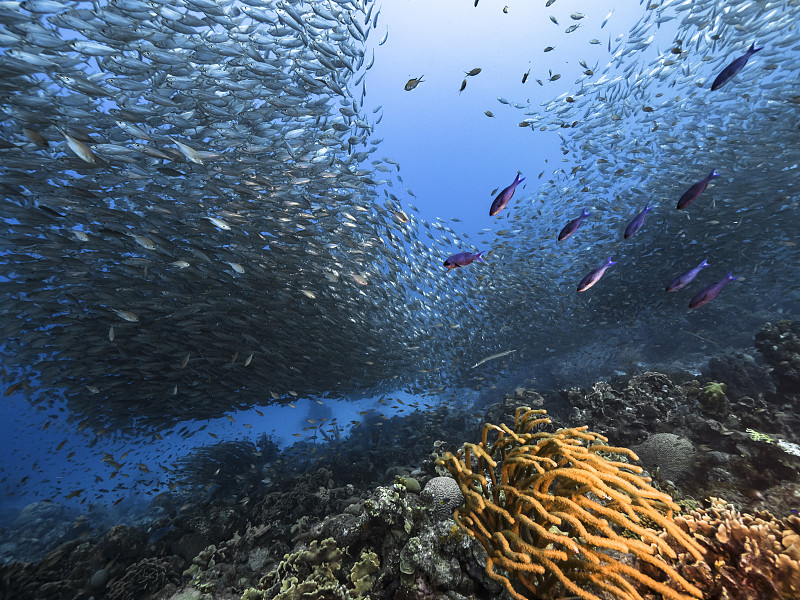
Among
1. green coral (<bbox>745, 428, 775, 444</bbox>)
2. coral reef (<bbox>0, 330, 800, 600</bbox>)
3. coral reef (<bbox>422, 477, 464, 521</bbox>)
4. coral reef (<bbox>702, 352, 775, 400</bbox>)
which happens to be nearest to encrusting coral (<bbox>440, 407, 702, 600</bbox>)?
coral reef (<bbox>0, 330, 800, 600</bbox>)

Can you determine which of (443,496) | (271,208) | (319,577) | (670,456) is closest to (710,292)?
(670,456)

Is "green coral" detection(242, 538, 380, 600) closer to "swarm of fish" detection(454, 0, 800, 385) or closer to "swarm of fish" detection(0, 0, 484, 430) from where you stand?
"swarm of fish" detection(0, 0, 484, 430)

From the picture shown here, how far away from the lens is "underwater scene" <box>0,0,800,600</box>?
234 centimetres

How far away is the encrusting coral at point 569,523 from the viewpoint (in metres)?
1.56

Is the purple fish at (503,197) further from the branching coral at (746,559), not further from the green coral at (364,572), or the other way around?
the green coral at (364,572)

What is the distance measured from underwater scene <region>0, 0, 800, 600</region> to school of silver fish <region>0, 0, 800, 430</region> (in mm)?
104

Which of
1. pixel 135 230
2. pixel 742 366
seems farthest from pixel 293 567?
pixel 742 366

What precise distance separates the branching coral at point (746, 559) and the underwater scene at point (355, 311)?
0.05 feet

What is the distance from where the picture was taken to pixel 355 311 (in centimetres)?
1259

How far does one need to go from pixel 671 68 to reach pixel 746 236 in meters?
9.28

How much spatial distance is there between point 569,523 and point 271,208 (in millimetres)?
9096

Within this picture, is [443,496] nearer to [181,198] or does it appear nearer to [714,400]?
[714,400]

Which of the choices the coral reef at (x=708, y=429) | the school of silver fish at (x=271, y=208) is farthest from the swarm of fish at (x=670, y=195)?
the coral reef at (x=708, y=429)

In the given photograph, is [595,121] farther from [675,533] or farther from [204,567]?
[204,567]
